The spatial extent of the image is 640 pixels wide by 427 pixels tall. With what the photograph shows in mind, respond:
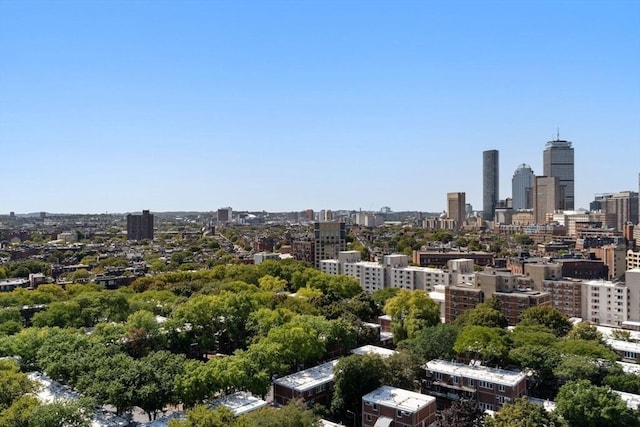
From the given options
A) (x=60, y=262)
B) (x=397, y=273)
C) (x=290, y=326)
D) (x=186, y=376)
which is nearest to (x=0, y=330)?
(x=186, y=376)

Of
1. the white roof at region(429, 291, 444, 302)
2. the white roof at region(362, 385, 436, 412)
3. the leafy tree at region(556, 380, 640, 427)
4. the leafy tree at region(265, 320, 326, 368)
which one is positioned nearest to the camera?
the leafy tree at region(556, 380, 640, 427)

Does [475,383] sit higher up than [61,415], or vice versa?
[61,415]

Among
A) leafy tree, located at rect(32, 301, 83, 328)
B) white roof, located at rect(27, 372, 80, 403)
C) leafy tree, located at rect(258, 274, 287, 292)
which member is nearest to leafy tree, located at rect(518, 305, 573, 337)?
leafy tree, located at rect(258, 274, 287, 292)

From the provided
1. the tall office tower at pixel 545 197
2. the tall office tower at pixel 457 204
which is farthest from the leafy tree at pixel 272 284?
the tall office tower at pixel 457 204

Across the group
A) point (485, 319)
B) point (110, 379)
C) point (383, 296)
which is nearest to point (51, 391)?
point (110, 379)

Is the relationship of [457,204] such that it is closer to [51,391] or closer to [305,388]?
[305,388]

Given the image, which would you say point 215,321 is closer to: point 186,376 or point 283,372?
point 283,372

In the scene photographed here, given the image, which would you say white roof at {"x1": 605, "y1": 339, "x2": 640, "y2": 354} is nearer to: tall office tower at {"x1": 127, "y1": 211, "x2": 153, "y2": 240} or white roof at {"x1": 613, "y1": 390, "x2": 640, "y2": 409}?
white roof at {"x1": 613, "y1": 390, "x2": 640, "y2": 409}
